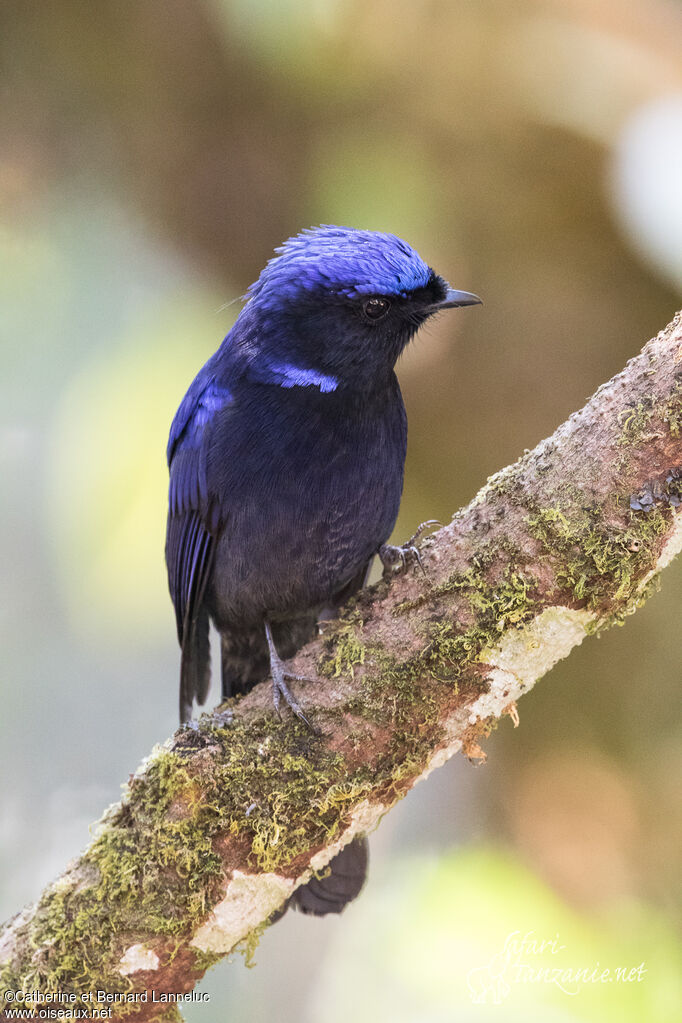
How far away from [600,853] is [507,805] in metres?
0.48

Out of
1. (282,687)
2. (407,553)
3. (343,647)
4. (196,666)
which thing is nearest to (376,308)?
(407,553)

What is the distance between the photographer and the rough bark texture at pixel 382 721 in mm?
1987

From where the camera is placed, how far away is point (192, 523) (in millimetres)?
2816

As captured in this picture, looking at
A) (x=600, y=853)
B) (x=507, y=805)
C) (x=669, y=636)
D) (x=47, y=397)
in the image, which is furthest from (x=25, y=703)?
(x=669, y=636)

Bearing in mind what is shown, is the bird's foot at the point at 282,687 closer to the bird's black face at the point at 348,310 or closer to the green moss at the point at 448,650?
the green moss at the point at 448,650

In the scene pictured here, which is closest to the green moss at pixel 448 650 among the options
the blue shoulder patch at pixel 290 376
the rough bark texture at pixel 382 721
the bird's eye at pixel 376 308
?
the rough bark texture at pixel 382 721

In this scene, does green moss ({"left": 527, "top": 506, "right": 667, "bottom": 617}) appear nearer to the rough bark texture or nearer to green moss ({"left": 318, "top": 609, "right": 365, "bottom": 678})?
the rough bark texture

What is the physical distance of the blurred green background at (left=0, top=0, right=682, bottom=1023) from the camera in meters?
3.93

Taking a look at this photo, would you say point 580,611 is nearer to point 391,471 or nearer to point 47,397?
point 391,471

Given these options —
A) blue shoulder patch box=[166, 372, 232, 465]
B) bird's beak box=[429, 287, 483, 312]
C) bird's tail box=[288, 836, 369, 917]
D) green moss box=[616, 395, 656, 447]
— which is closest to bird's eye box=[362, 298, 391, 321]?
bird's beak box=[429, 287, 483, 312]

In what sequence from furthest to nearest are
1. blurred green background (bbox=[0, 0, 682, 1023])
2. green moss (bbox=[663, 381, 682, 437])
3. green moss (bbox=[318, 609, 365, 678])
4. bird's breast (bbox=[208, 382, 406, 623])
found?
1. blurred green background (bbox=[0, 0, 682, 1023])
2. bird's breast (bbox=[208, 382, 406, 623])
3. green moss (bbox=[318, 609, 365, 678])
4. green moss (bbox=[663, 381, 682, 437])

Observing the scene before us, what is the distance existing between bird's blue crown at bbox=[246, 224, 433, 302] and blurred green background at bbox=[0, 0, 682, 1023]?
4.36 ft

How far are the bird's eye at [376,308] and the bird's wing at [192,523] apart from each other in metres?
0.49

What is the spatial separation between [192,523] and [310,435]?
53cm
